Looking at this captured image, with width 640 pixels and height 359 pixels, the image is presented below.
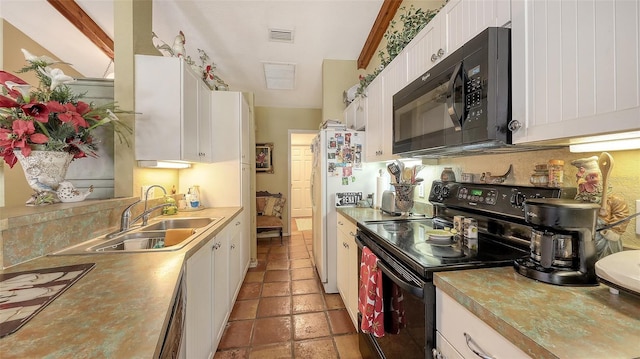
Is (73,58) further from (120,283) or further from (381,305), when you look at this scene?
(381,305)

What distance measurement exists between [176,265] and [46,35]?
362 cm

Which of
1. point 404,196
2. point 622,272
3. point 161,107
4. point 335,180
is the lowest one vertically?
point 622,272

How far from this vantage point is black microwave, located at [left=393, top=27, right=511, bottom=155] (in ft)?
2.90

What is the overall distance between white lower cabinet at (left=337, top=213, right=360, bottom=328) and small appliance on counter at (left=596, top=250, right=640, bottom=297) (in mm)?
1201

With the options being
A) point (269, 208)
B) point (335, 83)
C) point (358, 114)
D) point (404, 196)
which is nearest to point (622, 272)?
point (404, 196)

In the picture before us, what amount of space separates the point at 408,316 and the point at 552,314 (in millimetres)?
551

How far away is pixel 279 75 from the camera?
150 inches

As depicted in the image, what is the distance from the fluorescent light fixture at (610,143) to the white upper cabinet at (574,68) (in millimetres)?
118

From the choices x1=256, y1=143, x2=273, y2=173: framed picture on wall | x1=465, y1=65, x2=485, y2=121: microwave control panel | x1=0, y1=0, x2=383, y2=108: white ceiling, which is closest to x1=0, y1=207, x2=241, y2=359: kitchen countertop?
x1=465, y1=65, x2=485, y2=121: microwave control panel

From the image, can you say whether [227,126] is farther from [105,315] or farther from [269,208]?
[269,208]

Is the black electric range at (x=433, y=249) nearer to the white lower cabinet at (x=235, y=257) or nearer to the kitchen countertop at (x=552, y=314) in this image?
the kitchen countertop at (x=552, y=314)

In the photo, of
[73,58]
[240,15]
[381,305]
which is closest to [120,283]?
[381,305]

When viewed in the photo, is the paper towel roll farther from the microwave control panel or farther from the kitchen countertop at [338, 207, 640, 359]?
the kitchen countertop at [338, 207, 640, 359]

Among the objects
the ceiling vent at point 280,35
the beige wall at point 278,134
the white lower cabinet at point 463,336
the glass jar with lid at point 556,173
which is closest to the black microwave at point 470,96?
the glass jar with lid at point 556,173
